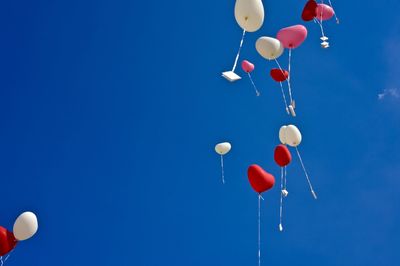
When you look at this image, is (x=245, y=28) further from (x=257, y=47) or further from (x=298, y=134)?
(x=298, y=134)

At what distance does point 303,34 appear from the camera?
27.5 ft

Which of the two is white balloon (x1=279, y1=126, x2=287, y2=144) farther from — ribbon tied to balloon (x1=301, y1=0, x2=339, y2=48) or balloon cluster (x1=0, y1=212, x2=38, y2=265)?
balloon cluster (x1=0, y1=212, x2=38, y2=265)

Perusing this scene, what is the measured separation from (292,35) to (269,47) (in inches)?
22.6

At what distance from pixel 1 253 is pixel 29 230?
606 mm

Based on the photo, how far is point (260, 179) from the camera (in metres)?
8.12

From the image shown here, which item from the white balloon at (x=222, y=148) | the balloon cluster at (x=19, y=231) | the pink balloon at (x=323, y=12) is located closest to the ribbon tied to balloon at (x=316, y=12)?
the pink balloon at (x=323, y=12)

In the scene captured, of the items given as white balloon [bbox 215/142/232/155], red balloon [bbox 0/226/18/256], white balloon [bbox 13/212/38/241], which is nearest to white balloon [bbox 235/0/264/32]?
white balloon [bbox 215/142/232/155]

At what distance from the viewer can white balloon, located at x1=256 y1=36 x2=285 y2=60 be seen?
807cm

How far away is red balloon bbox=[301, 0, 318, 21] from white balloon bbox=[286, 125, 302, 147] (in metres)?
2.12

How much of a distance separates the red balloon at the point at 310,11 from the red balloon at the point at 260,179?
3089 millimetres

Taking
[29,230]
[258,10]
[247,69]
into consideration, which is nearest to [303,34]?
[258,10]

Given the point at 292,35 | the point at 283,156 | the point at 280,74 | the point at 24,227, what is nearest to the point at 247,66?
the point at 280,74

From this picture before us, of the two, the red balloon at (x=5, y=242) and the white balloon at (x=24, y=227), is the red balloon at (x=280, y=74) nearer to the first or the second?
the white balloon at (x=24, y=227)

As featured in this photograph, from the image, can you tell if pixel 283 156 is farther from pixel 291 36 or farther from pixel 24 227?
pixel 24 227
